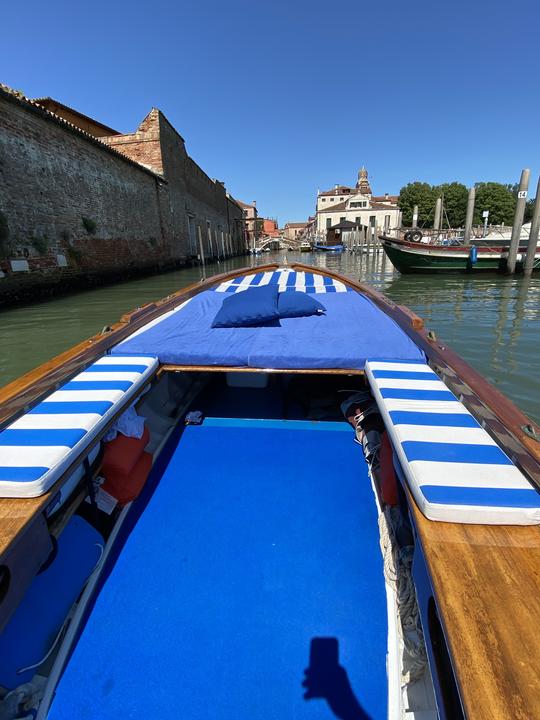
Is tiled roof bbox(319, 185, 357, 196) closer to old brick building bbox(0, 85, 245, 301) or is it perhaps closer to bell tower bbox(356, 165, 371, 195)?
bell tower bbox(356, 165, 371, 195)

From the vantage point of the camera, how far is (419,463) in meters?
1.04

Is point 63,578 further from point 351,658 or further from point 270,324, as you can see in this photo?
point 270,324

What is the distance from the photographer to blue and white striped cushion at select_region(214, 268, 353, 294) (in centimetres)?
417

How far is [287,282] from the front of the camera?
4.50 meters

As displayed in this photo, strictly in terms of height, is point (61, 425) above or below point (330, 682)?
above

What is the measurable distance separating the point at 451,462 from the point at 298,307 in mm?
1986

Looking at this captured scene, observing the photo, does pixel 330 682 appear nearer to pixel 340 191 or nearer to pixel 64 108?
pixel 64 108

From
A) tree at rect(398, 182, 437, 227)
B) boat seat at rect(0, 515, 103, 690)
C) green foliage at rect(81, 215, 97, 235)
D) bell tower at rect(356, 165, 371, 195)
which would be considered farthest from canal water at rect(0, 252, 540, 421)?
bell tower at rect(356, 165, 371, 195)

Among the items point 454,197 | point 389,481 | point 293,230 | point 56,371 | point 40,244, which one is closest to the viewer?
point 389,481

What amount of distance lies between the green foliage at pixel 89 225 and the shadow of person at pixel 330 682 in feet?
34.5

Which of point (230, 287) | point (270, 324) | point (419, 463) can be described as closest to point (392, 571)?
point (419, 463)

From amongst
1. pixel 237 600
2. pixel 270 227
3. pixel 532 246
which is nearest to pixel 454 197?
pixel 532 246

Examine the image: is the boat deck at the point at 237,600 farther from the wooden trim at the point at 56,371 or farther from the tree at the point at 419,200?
the tree at the point at 419,200

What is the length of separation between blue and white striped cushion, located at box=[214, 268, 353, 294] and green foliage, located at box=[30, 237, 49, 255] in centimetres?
511
